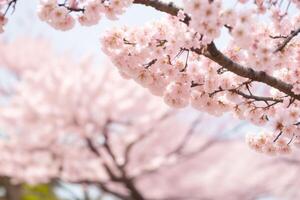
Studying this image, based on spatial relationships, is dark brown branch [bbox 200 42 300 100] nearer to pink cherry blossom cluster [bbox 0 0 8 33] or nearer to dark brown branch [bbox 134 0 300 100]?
dark brown branch [bbox 134 0 300 100]

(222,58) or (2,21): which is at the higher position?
(2,21)

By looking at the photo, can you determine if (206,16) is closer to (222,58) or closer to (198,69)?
(222,58)

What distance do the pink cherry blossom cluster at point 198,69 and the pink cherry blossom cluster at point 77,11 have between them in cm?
21

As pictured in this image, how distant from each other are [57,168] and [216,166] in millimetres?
4301

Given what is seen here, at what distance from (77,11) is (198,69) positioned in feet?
2.43

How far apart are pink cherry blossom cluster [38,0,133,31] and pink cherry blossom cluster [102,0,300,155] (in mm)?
209

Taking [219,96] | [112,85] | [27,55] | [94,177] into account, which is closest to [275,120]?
[219,96]

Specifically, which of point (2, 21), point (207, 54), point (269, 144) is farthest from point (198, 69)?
point (2, 21)

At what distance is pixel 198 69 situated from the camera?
121 inches

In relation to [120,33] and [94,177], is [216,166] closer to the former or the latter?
[94,177]

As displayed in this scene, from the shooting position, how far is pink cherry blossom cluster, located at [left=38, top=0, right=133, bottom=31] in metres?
2.81

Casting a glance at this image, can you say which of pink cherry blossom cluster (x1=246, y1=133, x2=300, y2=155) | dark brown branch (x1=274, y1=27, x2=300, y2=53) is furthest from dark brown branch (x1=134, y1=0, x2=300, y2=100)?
pink cherry blossom cluster (x1=246, y1=133, x2=300, y2=155)

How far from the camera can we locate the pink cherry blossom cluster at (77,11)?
2.81 meters

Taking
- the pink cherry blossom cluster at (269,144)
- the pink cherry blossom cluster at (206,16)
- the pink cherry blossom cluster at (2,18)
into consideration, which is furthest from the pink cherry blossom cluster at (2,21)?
the pink cherry blossom cluster at (269,144)
